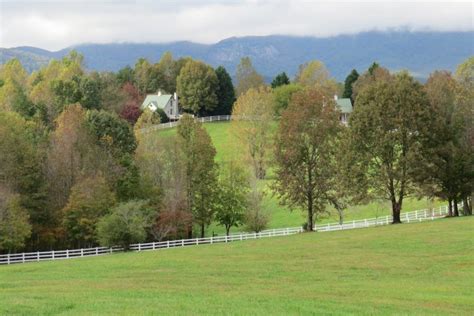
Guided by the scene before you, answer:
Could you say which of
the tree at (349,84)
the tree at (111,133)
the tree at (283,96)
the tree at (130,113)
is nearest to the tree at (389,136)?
the tree at (111,133)

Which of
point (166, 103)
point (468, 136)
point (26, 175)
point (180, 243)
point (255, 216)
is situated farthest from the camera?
point (166, 103)

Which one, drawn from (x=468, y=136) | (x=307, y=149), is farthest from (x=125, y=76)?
(x=468, y=136)

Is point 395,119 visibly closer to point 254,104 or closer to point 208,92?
point 254,104

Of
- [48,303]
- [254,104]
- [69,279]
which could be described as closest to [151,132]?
[254,104]

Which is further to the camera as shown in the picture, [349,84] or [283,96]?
[349,84]

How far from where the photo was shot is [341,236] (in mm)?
45719

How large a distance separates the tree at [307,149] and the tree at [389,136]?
6.40 feet

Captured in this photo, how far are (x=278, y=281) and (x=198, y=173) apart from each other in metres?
35.4

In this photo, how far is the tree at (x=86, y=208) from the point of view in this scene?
55219 millimetres

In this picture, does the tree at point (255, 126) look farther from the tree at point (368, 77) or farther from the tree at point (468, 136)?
the tree at point (368, 77)

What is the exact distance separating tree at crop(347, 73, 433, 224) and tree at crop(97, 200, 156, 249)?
1705 cm

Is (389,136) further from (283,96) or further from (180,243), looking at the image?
(283,96)

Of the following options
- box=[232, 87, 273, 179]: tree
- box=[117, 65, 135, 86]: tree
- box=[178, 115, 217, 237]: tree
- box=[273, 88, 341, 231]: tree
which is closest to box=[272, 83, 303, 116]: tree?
box=[232, 87, 273, 179]: tree

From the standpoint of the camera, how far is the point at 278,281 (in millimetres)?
26266
